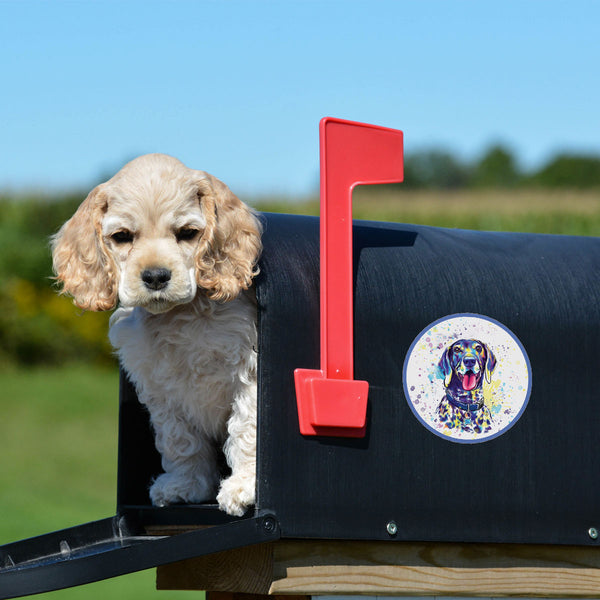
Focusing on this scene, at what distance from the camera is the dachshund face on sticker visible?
306cm

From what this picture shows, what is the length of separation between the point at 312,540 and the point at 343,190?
1042 mm

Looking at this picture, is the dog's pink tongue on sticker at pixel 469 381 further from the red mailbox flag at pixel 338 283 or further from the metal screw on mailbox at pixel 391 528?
the metal screw on mailbox at pixel 391 528

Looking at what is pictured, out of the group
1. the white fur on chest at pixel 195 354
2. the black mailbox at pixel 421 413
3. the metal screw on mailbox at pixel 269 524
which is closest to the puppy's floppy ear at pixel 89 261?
the white fur on chest at pixel 195 354

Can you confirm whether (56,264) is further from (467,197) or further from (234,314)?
(467,197)

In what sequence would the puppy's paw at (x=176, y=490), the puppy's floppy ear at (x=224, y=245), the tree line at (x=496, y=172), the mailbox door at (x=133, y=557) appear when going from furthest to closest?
1. the tree line at (x=496, y=172)
2. the puppy's paw at (x=176, y=490)
3. the puppy's floppy ear at (x=224, y=245)
4. the mailbox door at (x=133, y=557)

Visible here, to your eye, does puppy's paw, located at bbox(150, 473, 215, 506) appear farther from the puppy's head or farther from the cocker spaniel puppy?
the puppy's head

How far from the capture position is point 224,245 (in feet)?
9.93

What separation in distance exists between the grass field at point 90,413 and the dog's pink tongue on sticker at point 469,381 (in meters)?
8.16

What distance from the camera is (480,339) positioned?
3.10 m

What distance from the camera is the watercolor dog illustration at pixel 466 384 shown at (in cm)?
306

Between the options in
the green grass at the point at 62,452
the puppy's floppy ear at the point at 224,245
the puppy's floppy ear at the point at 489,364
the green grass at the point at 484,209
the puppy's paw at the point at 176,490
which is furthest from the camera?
the green grass at the point at 484,209

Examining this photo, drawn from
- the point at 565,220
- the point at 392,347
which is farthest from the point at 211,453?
the point at 565,220

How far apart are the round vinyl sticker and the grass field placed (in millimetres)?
8136

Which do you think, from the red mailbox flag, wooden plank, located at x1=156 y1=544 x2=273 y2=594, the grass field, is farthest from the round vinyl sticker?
the grass field
